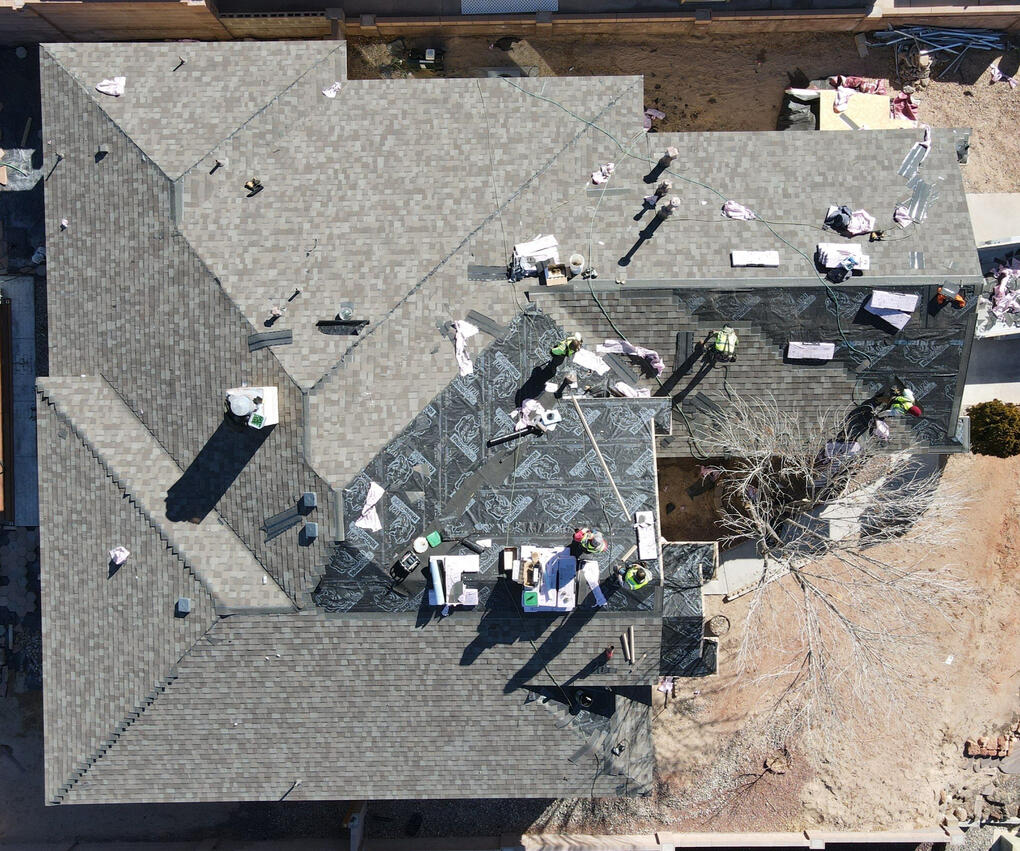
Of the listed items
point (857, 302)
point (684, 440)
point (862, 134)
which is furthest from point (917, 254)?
point (684, 440)

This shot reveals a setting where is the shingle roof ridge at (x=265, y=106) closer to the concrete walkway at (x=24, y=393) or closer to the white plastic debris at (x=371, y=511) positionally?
the concrete walkway at (x=24, y=393)

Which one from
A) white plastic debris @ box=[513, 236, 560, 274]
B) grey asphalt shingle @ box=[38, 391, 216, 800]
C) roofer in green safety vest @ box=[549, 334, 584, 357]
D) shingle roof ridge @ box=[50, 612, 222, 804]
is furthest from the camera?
white plastic debris @ box=[513, 236, 560, 274]

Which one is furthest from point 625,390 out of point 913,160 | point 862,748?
point 862,748

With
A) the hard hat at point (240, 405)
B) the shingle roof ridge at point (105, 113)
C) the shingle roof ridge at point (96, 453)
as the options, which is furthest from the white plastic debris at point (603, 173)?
the shingle roof ridge at point (96, 453)

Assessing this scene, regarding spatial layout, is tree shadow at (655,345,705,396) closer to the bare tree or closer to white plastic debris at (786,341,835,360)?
the bare tree

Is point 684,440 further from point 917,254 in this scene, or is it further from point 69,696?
point 69,696

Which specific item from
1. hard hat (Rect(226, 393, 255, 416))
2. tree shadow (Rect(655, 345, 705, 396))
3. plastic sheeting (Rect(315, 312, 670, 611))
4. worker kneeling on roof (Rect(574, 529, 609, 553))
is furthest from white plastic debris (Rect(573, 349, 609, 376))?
hard hat (Rect(226, 393, 255, 416))
